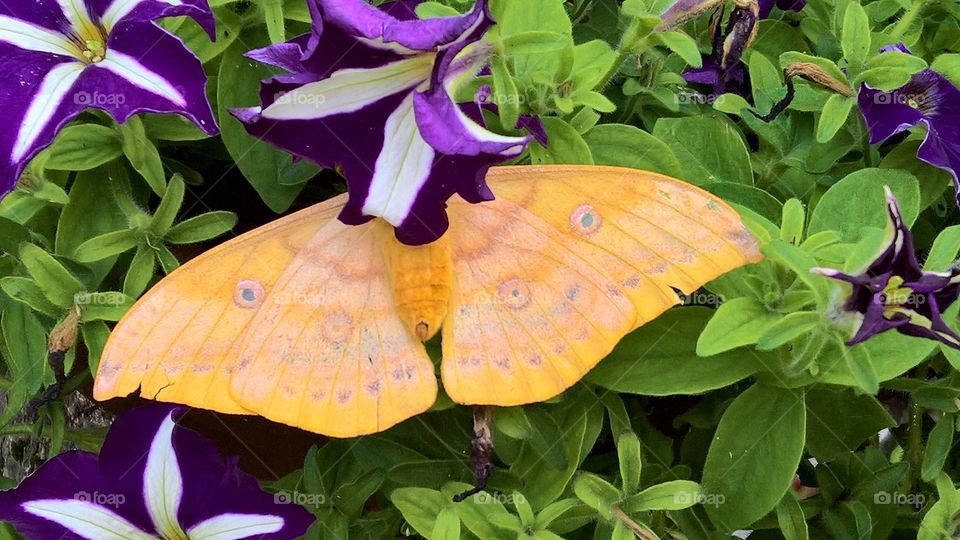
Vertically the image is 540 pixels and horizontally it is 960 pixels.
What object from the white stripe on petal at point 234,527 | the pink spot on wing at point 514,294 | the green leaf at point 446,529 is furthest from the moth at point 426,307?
the white stripe on petal at point 234,527

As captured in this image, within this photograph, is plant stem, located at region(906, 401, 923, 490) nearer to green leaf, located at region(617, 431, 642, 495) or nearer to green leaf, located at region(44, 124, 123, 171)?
green leaf, located at region(617, 431, 642, 495)

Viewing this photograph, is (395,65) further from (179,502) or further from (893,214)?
(179,502)

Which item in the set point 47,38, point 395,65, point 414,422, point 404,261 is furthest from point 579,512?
point 47,38

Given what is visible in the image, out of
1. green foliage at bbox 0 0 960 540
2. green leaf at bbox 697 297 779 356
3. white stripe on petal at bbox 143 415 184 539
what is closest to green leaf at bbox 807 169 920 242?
green foliage at bbox 0 0 960 540

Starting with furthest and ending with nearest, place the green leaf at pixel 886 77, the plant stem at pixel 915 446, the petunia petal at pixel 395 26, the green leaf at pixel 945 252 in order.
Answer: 1. the plant stem at pixel 915 446
2. the green leaf at pixel 886 77
3. the green leaf at pixel 945 252
4. the petunia petal at pixel 395 26

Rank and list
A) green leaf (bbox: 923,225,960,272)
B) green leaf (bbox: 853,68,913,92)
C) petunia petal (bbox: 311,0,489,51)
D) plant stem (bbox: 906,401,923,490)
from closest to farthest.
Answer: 1. petunia petal (bbox: 311,0,489,51)
2. green leaf (bbox: 923,225,960,272)
3. green leaf (bbox: 853,68,913,92)
4. plant stem (bbox: 906,401,923,490)

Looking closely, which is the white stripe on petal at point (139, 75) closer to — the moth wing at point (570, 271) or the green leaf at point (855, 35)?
the moth wing at point (570, 271)
